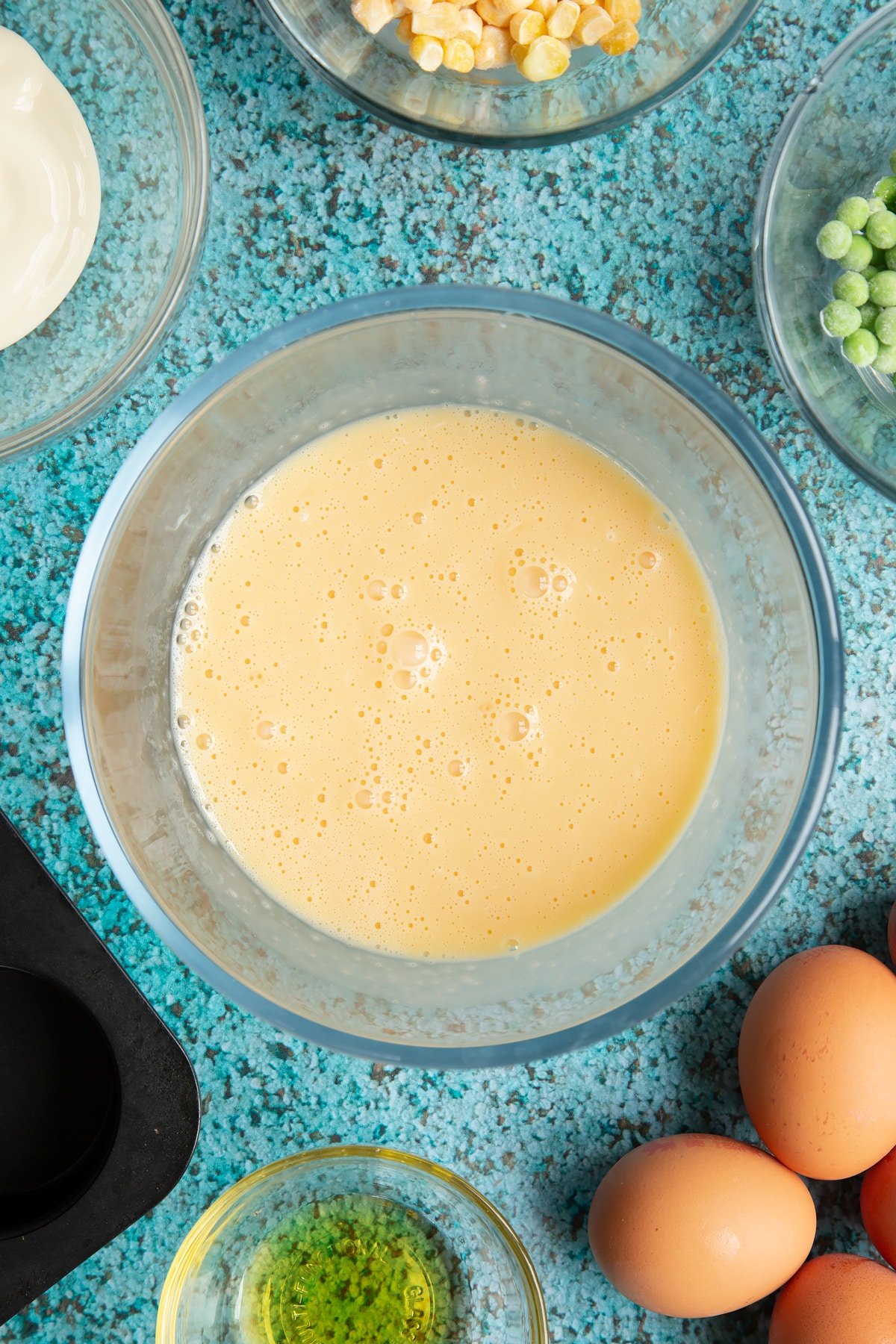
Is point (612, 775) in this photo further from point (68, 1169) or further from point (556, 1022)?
point (68, 1169)

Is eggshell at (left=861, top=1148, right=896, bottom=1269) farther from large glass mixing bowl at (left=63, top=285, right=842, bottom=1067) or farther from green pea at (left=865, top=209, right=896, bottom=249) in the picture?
green pea at (left=865, top=209, right=896, bottom=249)

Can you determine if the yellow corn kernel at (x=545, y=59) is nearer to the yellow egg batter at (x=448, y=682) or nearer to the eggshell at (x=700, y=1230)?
the yellow egg batter at (x=448, y=682)

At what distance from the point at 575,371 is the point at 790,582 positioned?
0.32 metres

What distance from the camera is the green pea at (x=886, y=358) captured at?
1.28 metres

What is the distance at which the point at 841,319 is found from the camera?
1.26m

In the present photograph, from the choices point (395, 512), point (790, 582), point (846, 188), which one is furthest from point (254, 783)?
point (846, 188)

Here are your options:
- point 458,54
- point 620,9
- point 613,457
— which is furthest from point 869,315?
point 458,54

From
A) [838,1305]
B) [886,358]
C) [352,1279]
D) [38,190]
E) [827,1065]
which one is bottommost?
[352,1279]

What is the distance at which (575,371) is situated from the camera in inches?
48.0

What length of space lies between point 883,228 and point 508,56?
46cm

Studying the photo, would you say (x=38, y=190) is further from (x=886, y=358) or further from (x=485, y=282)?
(x=886, y=358)

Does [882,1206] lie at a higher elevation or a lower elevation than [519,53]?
lower

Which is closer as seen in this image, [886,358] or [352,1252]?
[886,358]

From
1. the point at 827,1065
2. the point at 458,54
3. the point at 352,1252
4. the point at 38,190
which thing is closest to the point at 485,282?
the point at 458,54
